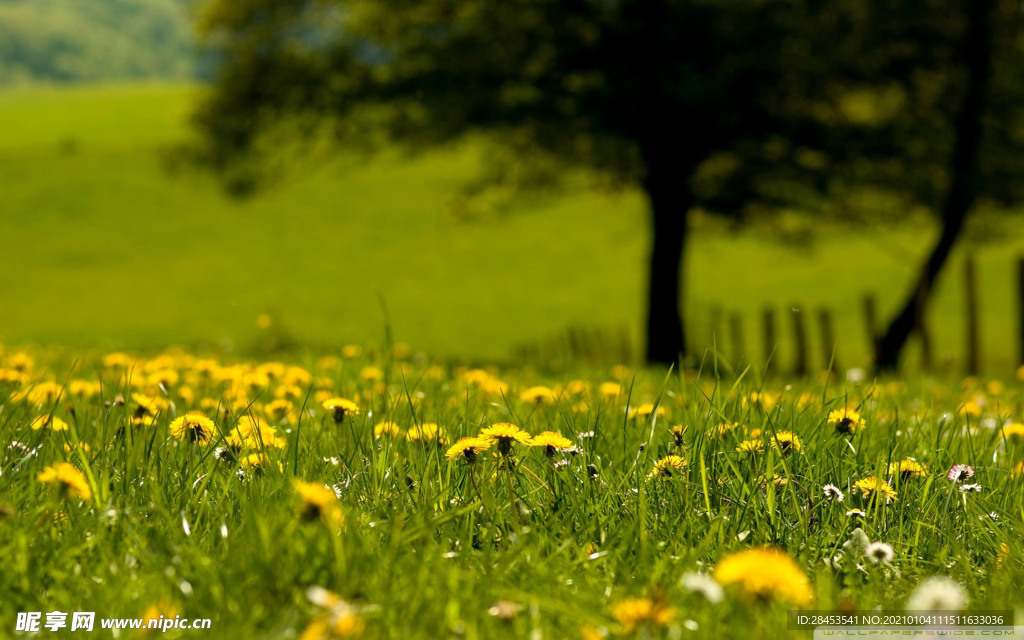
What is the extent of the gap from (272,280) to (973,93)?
3053cm

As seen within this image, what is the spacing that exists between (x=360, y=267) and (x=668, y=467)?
38.3 metres

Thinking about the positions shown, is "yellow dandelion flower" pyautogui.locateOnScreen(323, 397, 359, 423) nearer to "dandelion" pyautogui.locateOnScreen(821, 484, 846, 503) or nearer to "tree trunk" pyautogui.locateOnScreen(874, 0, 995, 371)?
"dandelion" pyautogui.locateOnScreen(821, 484, 846, 503)

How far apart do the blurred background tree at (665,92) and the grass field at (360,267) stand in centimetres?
815

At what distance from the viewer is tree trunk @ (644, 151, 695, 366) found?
13.5m

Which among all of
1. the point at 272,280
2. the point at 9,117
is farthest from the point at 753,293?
the point at 9,117

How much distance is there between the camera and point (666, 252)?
1405 centimetres

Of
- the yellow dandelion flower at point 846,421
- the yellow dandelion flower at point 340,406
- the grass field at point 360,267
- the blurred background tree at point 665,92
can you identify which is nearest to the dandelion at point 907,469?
the yellow dandelion flower at point 846,421

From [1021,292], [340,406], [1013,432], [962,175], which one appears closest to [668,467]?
[340,406]

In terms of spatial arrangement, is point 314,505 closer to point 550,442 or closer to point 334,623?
point 334,623

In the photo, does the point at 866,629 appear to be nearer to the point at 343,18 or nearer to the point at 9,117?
the point at 343,18

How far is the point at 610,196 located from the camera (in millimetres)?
16109

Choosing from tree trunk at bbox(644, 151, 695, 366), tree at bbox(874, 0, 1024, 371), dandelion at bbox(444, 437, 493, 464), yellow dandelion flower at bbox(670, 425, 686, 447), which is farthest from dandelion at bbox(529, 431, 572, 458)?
tree at bbox(874, 0, 1024, 371)

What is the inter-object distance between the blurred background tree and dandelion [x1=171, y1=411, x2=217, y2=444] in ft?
33.0

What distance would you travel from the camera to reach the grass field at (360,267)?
30438mm
